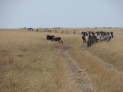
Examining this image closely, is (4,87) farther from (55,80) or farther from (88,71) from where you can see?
(88,71)

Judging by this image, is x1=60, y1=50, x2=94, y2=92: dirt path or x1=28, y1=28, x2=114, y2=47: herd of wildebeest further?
x1=28, y1=28, x2=114, y2=47: herd of wildebeest

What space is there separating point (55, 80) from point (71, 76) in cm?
140

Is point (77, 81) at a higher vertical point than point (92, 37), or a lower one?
lower

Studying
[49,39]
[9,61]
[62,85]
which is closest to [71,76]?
[62,85]

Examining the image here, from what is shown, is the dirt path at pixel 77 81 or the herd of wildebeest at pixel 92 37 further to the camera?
the herd of wildebeest at pixel 92 37

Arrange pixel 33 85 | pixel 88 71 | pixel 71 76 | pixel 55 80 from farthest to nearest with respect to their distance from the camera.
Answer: pixel 88 71
pixel 71 76
pixel 55 80
pixel 33 85

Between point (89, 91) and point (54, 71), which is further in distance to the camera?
point (54, 71)

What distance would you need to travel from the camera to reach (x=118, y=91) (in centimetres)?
764

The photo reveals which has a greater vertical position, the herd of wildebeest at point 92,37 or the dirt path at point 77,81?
the herd of wildebeest at point 92,37

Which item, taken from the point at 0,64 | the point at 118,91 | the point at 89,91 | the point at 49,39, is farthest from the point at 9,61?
the point at 49,39

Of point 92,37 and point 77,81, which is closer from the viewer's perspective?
point 77,81

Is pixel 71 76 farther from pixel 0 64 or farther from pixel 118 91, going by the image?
pixel 0 64

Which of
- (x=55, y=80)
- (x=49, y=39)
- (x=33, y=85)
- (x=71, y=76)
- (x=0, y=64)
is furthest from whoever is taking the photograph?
(x=49, y=39)

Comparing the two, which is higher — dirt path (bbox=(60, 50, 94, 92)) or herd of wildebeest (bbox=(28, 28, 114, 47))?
herd of wildebeest (bbox=(28, 28, 114, 47))
